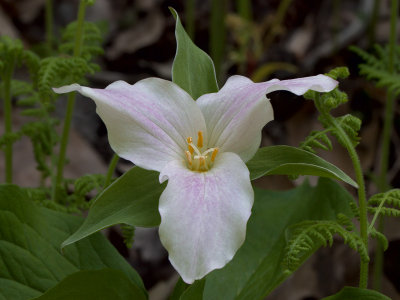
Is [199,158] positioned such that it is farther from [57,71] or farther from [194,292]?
[57,71]

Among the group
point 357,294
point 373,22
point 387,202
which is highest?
A: point 387,202

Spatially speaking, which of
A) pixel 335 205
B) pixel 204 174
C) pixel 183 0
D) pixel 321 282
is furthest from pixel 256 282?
pixel 183 0

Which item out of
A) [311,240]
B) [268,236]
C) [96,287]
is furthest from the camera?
[268,236]

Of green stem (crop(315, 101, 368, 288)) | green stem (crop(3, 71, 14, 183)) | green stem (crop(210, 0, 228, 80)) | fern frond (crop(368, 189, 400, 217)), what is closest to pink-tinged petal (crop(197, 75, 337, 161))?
green stem (crop(315, 101, 368, 288))

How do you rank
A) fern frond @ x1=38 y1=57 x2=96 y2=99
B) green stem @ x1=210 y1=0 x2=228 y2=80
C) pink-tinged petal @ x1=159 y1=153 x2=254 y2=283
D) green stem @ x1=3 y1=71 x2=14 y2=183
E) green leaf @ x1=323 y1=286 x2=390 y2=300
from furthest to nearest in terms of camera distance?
1. green stem @ x1=210 y1=0 x2=228 y2=80
2. green stem @ x1=3 y1=71 x2=14 y2=183
3. fern frond @ x1=38 y1=57 x2=96 y2=99
4. green leaf @ x1=323 y1=286 x2=390 y2=300
5. pink-tinged petal @ x1=159 y1=153 x2=254 y2=283

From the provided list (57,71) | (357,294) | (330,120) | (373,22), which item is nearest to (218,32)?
(373,22)

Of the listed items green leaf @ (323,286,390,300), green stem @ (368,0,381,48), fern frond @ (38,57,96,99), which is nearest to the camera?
green leaf @ (323,286,390,300)

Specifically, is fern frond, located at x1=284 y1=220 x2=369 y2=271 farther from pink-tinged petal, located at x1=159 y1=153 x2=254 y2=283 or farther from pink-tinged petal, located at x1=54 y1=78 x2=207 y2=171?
pink-tinged petal, located at x1=54 y1=78 x2=207 y2=171

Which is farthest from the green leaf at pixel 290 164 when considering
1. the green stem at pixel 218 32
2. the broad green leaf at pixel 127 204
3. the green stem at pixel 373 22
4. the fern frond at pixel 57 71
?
the green stem at pixel 373 22
